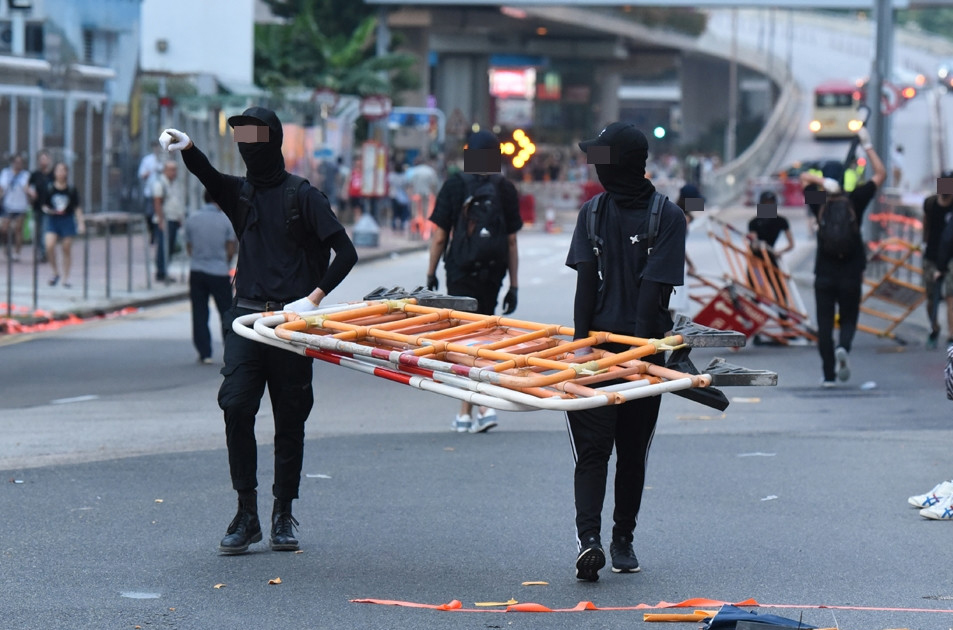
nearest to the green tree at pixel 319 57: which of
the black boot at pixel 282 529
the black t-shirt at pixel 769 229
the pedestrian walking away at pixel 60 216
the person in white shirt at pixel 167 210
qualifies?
the person in white shirt at pixel 167 210

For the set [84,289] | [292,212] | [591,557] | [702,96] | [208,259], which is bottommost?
[84,289]

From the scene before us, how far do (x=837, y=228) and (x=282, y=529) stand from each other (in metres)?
6.81

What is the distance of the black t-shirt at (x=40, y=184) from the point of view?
21141mm

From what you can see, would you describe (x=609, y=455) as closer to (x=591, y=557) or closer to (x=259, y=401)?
(x=591, y=557)

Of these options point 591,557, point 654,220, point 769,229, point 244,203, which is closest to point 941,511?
point 591,557

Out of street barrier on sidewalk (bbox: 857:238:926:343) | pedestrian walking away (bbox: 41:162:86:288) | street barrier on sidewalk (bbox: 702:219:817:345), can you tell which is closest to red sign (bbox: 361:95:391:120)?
pedestrian walking away (bbox: 41:162:86:288)

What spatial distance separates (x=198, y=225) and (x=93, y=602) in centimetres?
809

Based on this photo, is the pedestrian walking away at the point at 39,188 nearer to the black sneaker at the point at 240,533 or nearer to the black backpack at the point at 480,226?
the black backpack at the point at 480,226

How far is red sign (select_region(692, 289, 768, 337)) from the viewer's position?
1536 centimetres

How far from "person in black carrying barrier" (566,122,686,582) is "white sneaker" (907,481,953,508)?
6.88ft

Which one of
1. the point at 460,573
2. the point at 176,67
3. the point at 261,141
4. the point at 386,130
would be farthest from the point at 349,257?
the point at 386,130

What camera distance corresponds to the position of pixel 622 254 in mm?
6055

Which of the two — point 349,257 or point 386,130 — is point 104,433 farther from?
point 386,130

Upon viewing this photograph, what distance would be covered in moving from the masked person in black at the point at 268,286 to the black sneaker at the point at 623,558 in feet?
4.55
